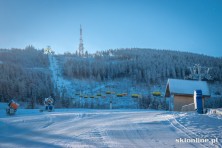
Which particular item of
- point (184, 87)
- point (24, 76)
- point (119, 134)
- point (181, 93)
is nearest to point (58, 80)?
point (24, 76)

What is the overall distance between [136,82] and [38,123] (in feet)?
276

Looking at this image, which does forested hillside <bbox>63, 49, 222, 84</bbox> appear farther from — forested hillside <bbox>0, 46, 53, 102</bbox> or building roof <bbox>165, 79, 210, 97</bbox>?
building roof <bbox>165, 79, 210, 97</bbox>

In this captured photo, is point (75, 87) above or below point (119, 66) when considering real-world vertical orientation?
below

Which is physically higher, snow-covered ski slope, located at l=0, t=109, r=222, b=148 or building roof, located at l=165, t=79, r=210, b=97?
building roof, located at l=165, t=79, r=210, b=97

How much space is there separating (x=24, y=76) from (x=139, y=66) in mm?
48649

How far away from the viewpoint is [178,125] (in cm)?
1054

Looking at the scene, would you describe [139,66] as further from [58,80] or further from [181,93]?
[181,93]

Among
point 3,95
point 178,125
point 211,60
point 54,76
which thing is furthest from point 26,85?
point 211,60

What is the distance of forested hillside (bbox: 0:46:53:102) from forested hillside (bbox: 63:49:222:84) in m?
13.2

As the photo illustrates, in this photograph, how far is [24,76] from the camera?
7825cm

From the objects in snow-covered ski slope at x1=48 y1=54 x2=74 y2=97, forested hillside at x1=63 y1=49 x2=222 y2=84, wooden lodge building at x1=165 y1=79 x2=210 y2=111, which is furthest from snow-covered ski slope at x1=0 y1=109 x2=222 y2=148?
forested hillside at x1=63 y1=49 x2=222 y2=84

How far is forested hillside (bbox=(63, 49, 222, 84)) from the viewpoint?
101 m

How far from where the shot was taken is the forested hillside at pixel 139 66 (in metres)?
101

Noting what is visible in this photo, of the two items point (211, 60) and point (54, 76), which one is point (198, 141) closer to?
point (54, 76)
